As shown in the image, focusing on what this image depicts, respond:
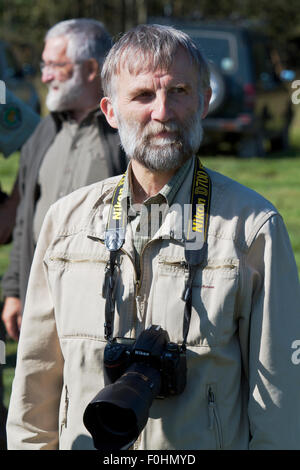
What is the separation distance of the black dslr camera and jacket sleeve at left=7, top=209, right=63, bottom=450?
372 millimetres

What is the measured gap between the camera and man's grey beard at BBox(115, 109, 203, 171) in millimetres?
2676

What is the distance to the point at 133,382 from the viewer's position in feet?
8.07

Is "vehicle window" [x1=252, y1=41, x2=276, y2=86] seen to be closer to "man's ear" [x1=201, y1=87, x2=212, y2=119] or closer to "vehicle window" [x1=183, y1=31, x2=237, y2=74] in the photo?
"vehicle window" [x1=183, y1=31, x2=237, y2=74]

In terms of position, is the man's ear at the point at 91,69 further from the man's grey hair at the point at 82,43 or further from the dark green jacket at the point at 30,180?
the dark green jacket at the point at 30,180

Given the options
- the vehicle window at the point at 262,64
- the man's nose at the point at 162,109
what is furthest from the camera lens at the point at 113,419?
the vehicle window at the point at 262,64

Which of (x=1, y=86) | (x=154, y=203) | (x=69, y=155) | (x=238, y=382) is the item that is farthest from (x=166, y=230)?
(x=1, y=86)

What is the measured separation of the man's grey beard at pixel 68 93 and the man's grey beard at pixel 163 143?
159 centimetres

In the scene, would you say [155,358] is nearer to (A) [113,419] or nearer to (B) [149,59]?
(A) [113,419]

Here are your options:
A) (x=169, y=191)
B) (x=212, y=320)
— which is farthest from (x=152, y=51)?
(x=212, y=320)

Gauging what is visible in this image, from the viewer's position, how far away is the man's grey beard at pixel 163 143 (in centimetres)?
268

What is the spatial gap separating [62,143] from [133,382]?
2018 millimetres

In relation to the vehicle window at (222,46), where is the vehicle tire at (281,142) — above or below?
below

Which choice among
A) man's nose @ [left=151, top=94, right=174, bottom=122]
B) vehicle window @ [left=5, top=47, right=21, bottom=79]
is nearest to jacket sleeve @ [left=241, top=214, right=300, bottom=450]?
man's nose @ [left=151, top=94, right=174, bottom=122]

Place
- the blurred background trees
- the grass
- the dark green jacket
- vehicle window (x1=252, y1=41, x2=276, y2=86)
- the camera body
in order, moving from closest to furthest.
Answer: the camera body
the dark green jacket
the grass
vehicle window (x1=252, y1=41, x2=276, y2=86)
the blurred background trees
